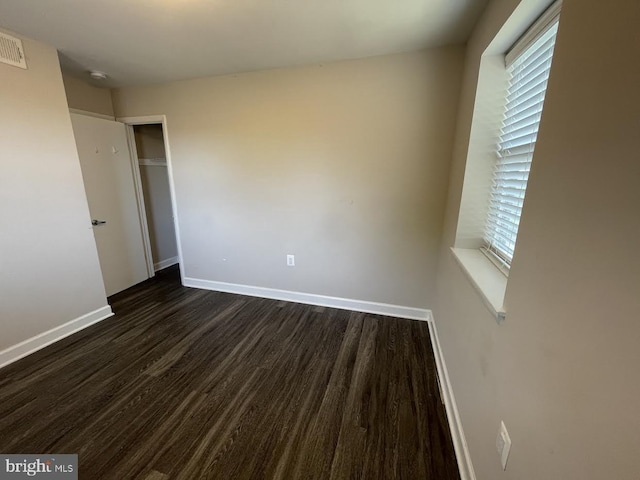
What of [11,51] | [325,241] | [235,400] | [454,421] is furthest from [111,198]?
[454,421]

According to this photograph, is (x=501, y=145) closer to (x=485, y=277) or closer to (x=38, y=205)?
(x=485, y=277)

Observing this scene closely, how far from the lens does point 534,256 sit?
0.84 meters

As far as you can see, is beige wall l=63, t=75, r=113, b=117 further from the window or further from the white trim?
the window

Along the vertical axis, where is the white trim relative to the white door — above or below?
above

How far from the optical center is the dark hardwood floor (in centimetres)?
132

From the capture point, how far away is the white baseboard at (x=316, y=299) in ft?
8.62

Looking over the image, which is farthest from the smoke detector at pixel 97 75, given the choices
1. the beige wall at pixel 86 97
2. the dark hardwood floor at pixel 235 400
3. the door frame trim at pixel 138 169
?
the dark hardwood floor at pixel 235 400

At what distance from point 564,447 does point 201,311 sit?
2.86 metres

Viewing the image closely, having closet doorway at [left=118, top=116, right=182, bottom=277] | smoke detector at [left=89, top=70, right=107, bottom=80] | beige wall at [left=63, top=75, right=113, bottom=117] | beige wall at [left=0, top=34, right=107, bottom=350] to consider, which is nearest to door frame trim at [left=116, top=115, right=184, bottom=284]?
closet doorway at [left=118, top=116, right=182, bottom=277]

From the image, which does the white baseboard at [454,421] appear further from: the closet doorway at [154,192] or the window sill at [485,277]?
the closet doorway at [154,192]

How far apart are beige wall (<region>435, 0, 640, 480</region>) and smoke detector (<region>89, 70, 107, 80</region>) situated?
3520 millimetres

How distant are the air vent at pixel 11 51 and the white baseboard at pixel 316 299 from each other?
7.83 ft

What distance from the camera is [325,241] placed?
2709 mm

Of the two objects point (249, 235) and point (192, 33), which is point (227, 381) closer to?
point (249, 235)
